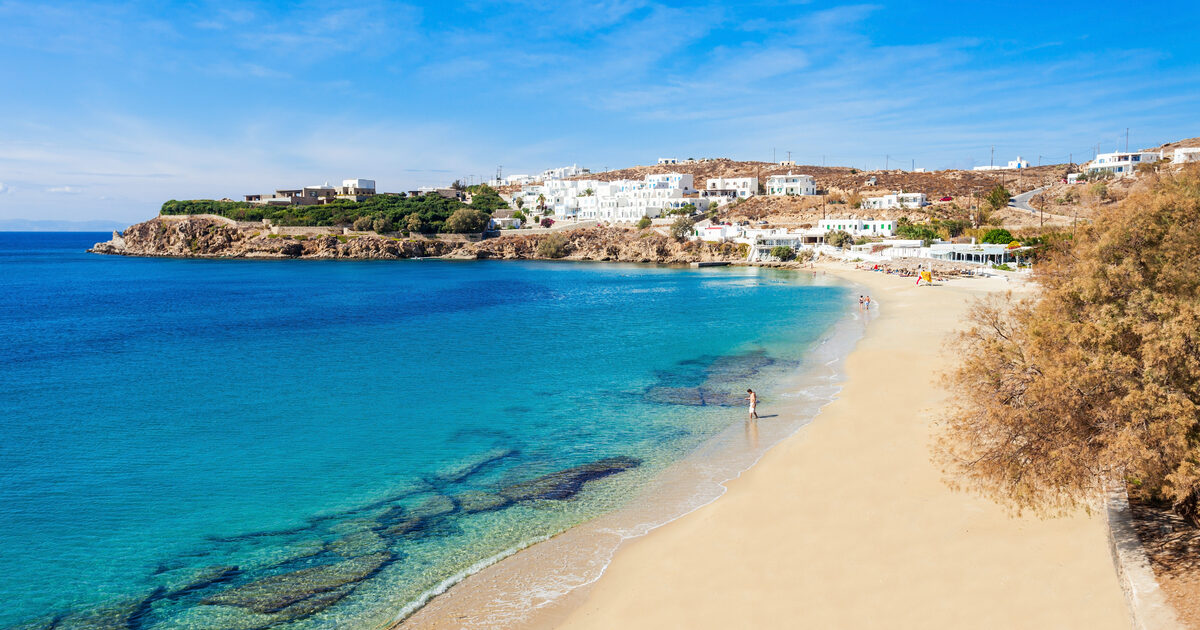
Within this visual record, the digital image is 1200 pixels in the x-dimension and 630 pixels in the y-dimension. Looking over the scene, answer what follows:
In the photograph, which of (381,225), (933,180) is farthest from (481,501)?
(933,180)

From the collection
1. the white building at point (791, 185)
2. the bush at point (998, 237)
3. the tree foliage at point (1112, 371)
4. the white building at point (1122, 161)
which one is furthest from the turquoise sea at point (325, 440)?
the white building at point (1122, 161)

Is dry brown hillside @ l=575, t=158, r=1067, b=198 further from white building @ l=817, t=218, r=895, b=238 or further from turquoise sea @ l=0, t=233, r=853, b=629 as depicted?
turquoise sea @ l=0, t=233, r=853, b=629

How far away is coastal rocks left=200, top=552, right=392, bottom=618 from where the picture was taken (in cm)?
1249

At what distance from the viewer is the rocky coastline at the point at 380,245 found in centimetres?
11956

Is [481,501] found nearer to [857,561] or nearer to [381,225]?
[857,561]

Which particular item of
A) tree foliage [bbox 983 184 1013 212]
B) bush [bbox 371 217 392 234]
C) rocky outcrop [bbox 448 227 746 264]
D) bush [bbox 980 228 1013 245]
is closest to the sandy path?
bush [bbox 980 228 1013 245]

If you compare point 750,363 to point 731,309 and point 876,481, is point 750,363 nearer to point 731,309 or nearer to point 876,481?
point 876,481

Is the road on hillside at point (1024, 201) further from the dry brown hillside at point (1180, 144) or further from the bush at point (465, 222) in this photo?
the bush at point (465, 222)

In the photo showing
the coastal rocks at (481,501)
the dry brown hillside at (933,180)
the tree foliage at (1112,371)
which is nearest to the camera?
the tree foliage at (1112,371)

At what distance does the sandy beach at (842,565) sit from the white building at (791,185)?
133904 millimetres

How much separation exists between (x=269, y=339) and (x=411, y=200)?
113 m

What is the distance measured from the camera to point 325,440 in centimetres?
2277

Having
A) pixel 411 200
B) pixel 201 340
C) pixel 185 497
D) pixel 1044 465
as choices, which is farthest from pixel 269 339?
pixel 411 200

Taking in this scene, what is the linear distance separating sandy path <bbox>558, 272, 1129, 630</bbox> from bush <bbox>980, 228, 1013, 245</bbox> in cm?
7306
